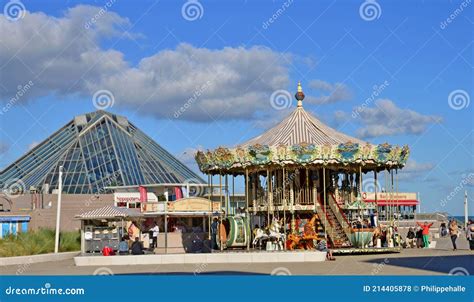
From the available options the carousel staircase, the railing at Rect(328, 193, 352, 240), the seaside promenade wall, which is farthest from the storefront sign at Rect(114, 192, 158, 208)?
the carousel staircase

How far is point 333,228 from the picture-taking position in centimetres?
3150

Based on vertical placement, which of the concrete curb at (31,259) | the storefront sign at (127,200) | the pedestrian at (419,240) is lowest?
the concrete curb at (31,259)

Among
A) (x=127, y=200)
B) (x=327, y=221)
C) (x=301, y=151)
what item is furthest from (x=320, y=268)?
(x=127, y=200)

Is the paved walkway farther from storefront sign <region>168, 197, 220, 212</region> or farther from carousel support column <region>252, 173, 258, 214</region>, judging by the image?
storefront sign <region>168, 197, 220, 212</region>

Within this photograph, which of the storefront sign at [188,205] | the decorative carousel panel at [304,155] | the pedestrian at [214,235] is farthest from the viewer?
the storefront sign at [188,205]

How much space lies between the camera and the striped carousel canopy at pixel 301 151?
1198 inches

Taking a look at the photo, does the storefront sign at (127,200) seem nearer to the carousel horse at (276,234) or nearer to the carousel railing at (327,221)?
the carousel railing at (327,221)

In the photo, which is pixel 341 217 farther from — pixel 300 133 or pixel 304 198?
pixel 300 133

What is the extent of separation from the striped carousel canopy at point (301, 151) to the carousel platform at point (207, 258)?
5308 mm

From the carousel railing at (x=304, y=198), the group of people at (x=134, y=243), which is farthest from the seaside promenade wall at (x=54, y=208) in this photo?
the carousel railing at (x=304, y=198)

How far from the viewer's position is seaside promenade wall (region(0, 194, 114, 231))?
1955 inches

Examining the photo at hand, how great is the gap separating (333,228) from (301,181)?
2.67 meters
